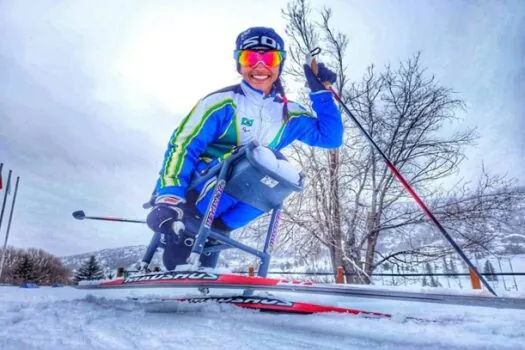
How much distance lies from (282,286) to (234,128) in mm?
1448

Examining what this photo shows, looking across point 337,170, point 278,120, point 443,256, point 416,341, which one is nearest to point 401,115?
point 337,170

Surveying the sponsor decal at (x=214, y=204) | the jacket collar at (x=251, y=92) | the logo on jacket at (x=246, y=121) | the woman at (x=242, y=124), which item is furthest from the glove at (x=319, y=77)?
the sponsor decal at (x=214, y=204)

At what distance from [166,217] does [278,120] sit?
1413mm

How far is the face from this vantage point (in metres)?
2.74

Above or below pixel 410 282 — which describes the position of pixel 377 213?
above

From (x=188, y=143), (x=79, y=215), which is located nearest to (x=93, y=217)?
(x=79, y=215)

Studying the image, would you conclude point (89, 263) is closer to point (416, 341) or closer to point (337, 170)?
point (337, 170)

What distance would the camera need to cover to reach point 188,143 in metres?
2.38

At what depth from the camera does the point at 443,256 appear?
26.8ft

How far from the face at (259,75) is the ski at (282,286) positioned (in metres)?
1.78

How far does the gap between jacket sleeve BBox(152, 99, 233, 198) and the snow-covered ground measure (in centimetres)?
95

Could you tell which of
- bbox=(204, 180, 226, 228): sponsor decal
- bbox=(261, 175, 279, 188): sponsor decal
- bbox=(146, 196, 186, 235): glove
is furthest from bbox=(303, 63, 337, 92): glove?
bbox=(146, 196, 186, 235): glove

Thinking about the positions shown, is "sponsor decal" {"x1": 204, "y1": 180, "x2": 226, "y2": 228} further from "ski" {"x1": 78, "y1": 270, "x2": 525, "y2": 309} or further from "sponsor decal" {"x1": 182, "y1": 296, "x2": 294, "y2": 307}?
"sponsor decal" {"x1": 182, "y1": 296, "x2": 294, "y2": 307}

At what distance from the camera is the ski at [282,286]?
1095 millimetres
